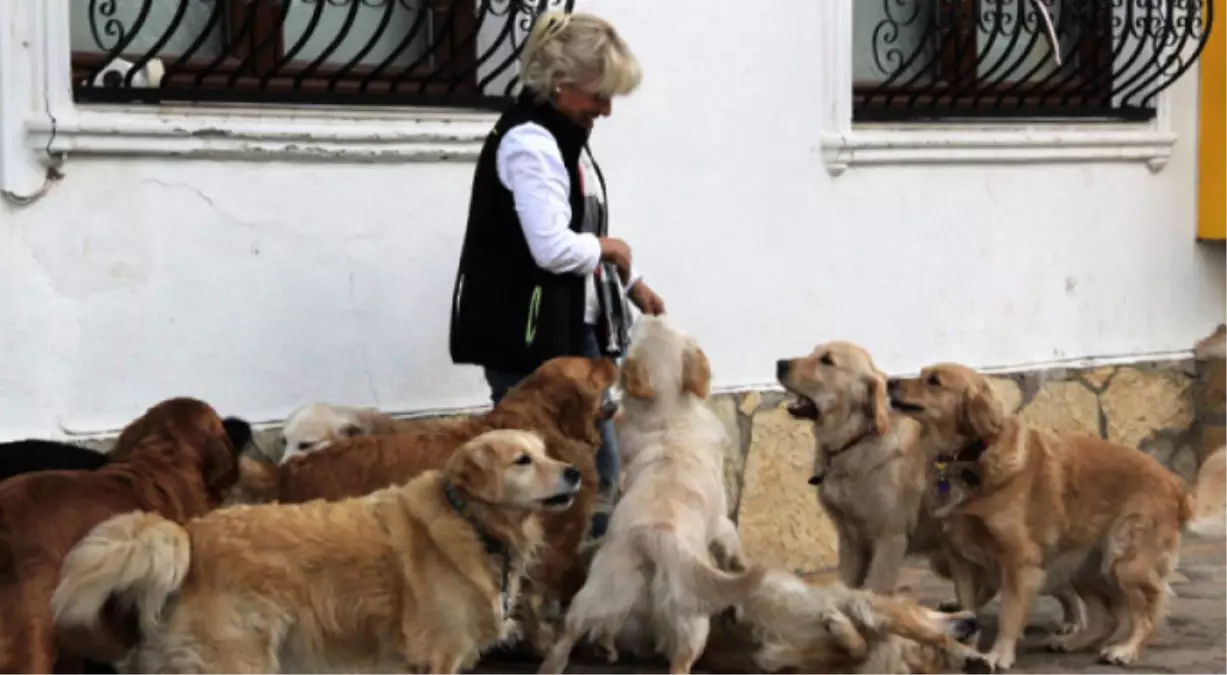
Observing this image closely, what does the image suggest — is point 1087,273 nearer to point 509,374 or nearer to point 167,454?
point 509,374

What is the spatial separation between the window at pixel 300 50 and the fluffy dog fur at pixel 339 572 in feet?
6.68

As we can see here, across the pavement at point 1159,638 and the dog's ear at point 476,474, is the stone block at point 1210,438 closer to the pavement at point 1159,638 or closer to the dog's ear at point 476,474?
the pavement at point 1159,638

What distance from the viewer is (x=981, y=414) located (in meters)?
6.22

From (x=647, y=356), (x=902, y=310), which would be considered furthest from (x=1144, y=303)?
(x=647, y=356)

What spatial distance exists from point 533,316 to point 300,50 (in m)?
1.63

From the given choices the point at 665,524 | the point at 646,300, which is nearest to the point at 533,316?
the point at 646,300

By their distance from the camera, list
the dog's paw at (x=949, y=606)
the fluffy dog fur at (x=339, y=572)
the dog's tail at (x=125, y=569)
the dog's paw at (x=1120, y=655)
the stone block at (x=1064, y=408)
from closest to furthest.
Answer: the dog's tail at (x=125, y=569) → the fluffy dog fur at (x=339, y=572) → the dog's paw at (x=1120, y=655) → the dog's paw at (x=949, y=606) → the stone block at (x=1064, y=408)

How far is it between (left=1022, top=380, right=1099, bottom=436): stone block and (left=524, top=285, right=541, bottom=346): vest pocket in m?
3.63

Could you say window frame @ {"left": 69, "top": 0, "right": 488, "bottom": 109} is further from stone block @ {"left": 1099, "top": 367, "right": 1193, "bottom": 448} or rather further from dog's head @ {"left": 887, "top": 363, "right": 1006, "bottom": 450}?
stone block @ {"left": 1099, "top": 367, "right": 1193, "bottom": 448}

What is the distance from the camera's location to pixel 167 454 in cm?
528

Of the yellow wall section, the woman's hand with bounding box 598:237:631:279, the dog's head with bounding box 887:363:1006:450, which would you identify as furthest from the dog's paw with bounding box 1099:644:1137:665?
the yellow wall section

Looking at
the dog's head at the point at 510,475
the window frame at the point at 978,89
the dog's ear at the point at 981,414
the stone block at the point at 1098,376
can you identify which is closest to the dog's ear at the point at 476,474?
the dog's head at the point at 510,475

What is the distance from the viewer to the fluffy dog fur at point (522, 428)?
567 centimetres

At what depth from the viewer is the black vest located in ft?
19.2
